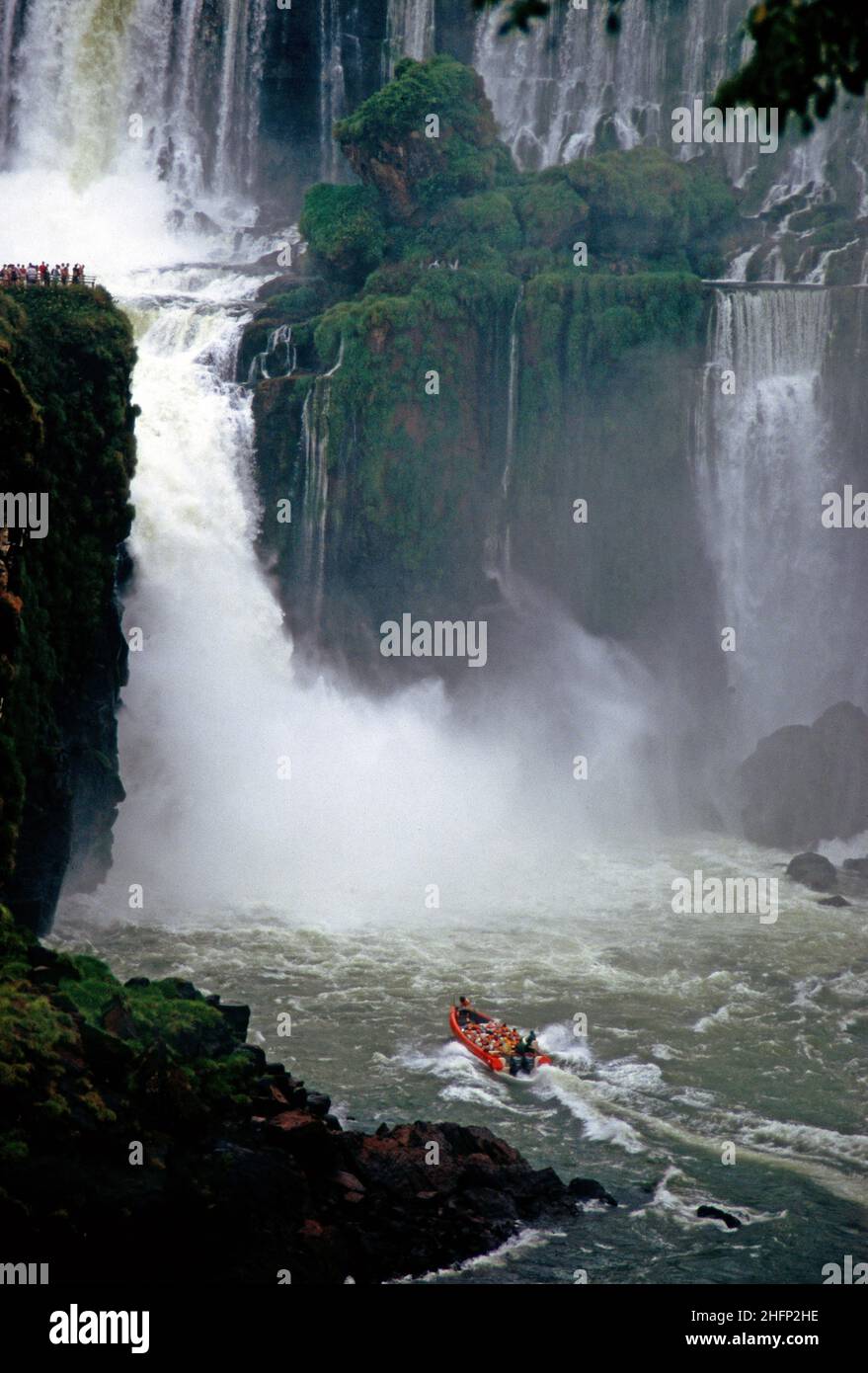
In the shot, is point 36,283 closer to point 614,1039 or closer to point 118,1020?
point 118,1020

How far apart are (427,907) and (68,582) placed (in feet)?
38.6

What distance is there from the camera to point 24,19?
183 ft

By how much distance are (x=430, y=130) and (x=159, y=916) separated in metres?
27.0

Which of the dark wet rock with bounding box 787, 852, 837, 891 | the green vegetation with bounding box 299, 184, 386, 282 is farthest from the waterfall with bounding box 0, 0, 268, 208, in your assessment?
the dark wet rock with bounding box 787, 852, 837, 891

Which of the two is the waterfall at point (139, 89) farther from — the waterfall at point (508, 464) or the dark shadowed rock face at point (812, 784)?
the dark shadowed rock face at point (812, 784)

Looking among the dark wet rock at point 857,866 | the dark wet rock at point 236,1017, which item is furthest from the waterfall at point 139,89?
the dark wet rock at point 236,1017

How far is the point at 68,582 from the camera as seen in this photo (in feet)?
103

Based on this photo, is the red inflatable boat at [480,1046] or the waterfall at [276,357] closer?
the red inflatable boat at [480,1046]

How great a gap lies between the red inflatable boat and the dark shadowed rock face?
1700 centimetres

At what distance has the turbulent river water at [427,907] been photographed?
80.3 ft

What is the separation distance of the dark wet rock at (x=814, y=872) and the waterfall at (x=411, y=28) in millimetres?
33227

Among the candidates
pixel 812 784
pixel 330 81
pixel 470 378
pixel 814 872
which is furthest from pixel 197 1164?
pixel 330 81
